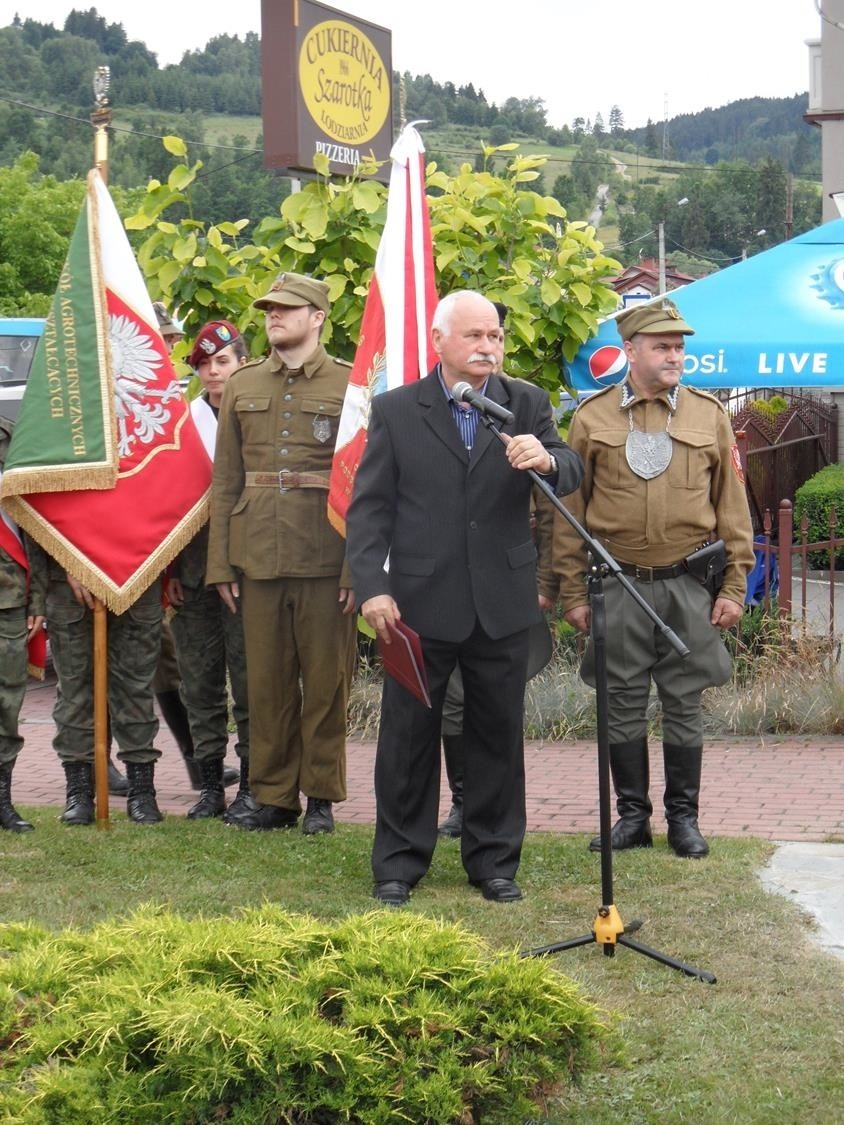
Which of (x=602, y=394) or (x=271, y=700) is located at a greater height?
(x=602, y=394)

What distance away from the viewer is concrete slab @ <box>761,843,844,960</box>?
5.07 meters

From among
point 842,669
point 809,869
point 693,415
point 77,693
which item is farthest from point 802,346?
point 77,693

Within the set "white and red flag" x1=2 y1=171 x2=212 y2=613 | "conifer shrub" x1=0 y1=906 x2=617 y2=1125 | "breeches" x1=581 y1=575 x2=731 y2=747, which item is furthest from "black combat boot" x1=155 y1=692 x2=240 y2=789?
"conifer shrub" x1=0 y1=906 x2=617 y2=1125

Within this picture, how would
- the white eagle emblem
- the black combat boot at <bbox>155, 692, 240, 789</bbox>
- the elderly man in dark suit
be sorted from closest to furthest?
the elderly man in dark suit → the white eagle emblem → the black combat boot at <bbox>155, 692, 240, 789</bbox>

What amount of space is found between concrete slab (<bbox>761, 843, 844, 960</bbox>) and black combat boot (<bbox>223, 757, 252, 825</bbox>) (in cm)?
227

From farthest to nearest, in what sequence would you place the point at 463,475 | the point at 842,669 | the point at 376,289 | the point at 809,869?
the point at 842,669, the point at 376,289, the point at 809,869, the point at 463,475

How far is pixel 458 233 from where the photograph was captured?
9.49m

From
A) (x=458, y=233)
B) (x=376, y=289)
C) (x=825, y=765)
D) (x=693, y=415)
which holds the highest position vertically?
(x=458, y=233)

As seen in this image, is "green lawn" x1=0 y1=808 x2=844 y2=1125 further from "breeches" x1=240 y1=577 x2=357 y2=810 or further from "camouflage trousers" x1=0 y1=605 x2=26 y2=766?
"camouflage trousers" x1=0 y1=605 x2=26 y2=766

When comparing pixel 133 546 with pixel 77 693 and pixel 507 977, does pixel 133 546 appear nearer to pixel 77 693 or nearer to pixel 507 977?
pixel 77 693

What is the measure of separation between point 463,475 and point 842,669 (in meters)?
4.48

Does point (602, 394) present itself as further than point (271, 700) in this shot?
No

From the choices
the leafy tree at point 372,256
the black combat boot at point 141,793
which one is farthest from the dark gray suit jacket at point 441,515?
the leafy tree at point 372,256

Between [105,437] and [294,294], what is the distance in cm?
101
